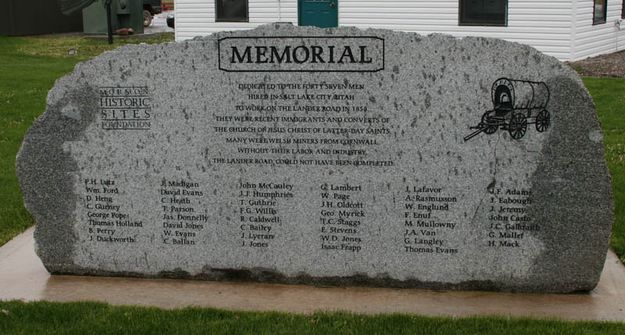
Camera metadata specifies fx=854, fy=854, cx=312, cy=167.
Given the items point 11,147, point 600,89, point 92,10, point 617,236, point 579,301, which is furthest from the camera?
point 92,10

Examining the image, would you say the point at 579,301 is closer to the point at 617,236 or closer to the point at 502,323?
the point at 502,323

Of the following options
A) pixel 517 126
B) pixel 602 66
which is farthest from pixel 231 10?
pixel 517 126

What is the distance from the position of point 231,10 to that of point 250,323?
54.2 feet

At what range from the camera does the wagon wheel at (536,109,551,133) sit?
17.8ft

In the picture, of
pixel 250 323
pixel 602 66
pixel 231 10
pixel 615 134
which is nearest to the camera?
pixel 250 323

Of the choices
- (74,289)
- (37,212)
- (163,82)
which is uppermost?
(163,82)

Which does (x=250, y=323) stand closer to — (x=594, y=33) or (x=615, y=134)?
(x=615, y=134)

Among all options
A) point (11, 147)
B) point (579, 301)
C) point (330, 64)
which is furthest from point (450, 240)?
point (11, 147)

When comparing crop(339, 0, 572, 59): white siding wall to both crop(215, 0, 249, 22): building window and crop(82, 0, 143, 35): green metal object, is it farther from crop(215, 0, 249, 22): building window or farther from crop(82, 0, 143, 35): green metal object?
crop(82, 0, 143, 35): green metal object

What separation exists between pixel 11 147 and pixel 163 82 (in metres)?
5.34

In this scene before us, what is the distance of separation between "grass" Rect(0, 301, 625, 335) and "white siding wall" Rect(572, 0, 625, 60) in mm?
14206

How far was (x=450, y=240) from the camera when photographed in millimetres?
5684

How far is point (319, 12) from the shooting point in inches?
789

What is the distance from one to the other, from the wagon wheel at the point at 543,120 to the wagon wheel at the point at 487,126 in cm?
27
